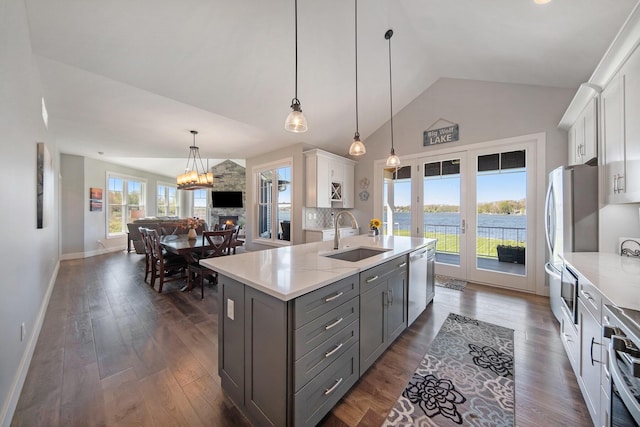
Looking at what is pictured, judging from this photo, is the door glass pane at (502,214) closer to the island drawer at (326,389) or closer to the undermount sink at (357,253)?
the undermount sink at (357,253)

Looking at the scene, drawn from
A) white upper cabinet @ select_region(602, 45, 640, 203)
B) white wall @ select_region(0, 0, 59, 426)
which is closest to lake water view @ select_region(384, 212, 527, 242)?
white upper cabinet @ select_region(602, 45, 640, 203)

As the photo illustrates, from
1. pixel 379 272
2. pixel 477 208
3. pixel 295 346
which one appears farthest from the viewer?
pixel 477 208

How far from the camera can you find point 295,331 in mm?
1153

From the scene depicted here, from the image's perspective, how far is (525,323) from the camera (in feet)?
8.50

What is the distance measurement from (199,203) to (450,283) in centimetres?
989

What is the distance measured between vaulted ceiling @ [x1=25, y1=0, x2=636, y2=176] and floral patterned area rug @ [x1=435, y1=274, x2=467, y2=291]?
3.20 metres

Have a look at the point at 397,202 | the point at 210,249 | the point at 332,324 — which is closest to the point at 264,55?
the point at 210,249

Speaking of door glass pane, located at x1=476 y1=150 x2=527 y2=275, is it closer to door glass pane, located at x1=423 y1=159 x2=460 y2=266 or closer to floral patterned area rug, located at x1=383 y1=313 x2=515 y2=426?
door glass pane, located at x1=423 y1=159 x2=460 y2=266

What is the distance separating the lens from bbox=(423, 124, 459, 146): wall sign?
4.14 meters

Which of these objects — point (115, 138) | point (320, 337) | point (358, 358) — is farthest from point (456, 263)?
point (115, 138)

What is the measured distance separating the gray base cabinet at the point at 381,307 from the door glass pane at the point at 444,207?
101 inches

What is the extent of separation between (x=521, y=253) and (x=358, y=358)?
359 centimetres

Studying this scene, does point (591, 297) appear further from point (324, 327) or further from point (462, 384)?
point (324, 327)

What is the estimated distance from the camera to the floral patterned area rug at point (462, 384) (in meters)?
1.43
